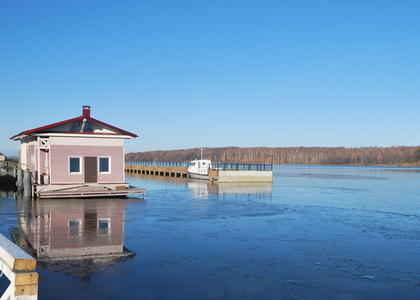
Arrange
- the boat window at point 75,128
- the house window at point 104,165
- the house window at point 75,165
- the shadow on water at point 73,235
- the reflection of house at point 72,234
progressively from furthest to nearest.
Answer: the house window at point 104,165 → the boat window at point 75,128 → the house window at point 75,165 → the reflection of house at point 72,234 → the shadow on water at point 73,235

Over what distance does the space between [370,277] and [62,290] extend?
679 centimetres

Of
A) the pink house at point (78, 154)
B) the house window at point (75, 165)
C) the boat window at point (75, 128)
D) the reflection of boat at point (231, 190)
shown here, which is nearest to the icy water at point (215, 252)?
the pink house at point (78, 154)

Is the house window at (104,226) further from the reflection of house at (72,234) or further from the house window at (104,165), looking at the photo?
the house window at (104,165)

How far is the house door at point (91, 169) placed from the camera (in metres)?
24.5

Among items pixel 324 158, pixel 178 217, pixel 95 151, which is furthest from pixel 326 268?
pixel 324 158

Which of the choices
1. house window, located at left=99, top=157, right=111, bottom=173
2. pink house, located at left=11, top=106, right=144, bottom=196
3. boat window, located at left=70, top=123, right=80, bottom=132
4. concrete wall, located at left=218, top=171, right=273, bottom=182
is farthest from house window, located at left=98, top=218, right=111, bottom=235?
concrete wall, located at left=218, top=171, right=273, bottom=182

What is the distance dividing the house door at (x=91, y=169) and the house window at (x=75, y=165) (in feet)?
1.34

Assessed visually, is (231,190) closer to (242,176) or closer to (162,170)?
(242,176)

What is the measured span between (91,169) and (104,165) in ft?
2.83

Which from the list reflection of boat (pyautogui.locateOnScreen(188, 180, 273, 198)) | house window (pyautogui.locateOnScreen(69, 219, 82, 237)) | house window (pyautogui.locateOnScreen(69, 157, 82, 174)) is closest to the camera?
house window (pyautogui.locateOnScreen(69, 219, 82, 237))

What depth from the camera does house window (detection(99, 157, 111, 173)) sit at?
25.0 meters

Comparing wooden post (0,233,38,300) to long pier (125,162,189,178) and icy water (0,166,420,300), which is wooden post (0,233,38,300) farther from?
long pier (125,162,189,178)

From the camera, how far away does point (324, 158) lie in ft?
615

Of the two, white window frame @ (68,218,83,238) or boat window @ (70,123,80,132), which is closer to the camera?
white window frame @ (68,218,83,238)
